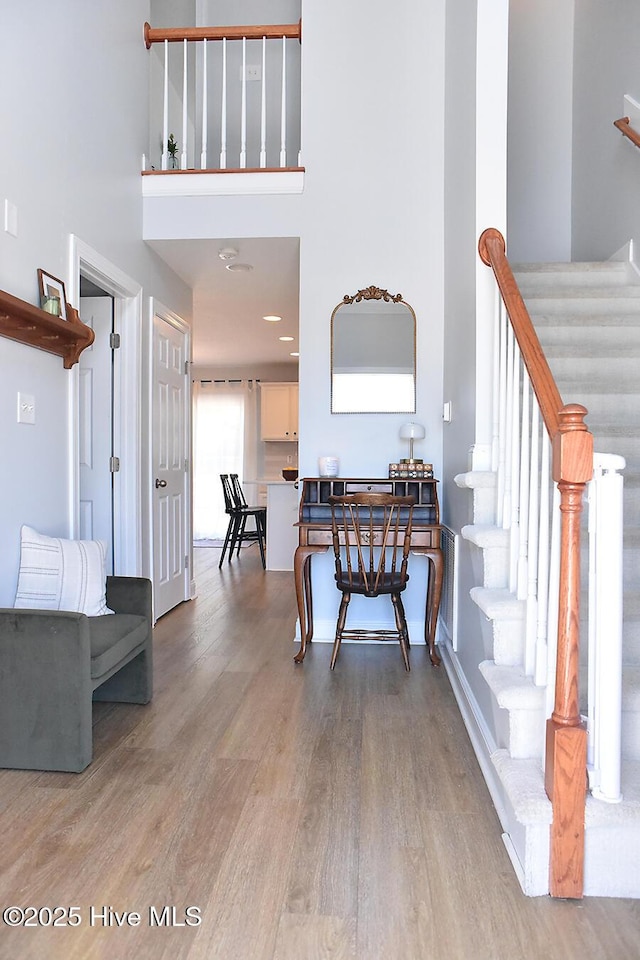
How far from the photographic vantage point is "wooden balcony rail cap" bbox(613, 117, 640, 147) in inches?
132

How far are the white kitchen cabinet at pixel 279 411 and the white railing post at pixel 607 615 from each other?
7288 millimetres

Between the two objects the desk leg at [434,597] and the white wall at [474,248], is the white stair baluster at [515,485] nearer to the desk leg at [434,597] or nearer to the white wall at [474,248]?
the white wall at [474,248]

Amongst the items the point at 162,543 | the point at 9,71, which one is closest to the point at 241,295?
the point at 162,543

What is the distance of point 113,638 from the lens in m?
2.35

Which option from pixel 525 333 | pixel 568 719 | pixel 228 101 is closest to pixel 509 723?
pixel 568 719

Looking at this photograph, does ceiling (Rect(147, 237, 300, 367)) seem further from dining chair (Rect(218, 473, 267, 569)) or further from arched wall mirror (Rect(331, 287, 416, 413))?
dining chair (Rect(218, 473, 267, 569))

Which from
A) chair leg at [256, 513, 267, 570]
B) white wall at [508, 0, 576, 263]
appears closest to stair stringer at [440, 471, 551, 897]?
white wall at [508, 0, 576, 263]

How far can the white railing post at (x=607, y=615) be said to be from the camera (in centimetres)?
145

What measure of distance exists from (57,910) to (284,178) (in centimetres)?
376

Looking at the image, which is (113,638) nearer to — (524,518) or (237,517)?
(524,518)

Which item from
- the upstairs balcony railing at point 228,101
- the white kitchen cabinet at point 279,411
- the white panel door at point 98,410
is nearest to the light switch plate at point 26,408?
the white panel door at point 98,410

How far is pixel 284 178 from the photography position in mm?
3799

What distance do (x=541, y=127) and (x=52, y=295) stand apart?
402 centimetres

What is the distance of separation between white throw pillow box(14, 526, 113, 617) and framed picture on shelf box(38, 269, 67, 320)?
3.11ft
